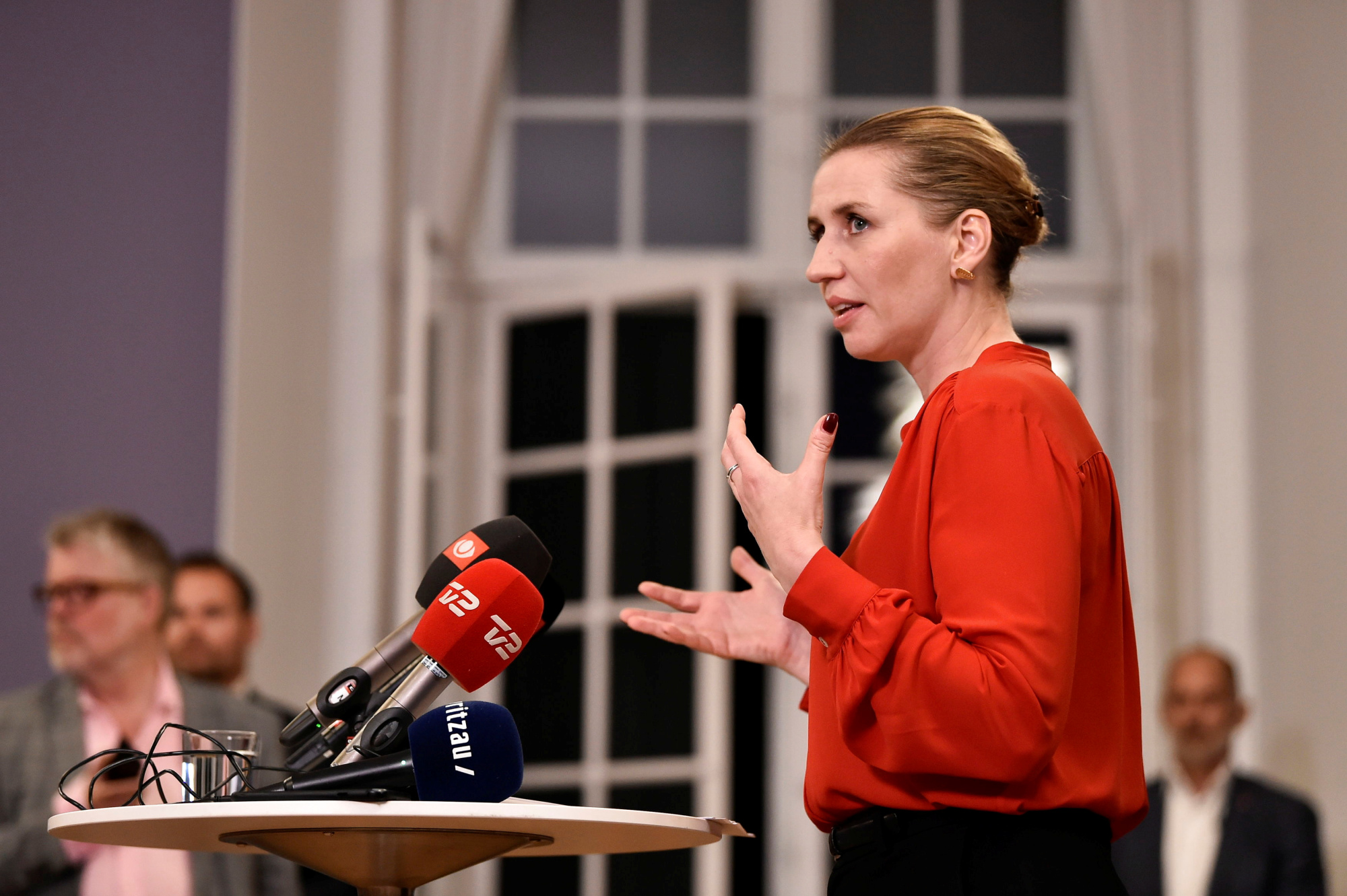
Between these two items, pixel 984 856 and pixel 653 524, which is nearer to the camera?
pixel 984 856

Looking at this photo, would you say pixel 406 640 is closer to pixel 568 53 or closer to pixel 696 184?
pixel 696 184

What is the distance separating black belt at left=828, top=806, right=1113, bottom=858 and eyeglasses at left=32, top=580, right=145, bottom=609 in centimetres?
215

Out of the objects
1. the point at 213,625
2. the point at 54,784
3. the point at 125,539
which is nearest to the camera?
the point at 54,784


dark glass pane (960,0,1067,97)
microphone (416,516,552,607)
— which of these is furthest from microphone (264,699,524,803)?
dark glass pane (960,0,1067,97)

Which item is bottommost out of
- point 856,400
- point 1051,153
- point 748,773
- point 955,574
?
point 748,773

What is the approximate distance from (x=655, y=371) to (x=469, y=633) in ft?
11.0

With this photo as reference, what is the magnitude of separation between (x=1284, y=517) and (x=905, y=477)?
11.4ft

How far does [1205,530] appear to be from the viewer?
4.45 metres

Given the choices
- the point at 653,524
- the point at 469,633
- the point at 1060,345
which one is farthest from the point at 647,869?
the point at 469,633

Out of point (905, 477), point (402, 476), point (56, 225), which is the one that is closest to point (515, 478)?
point (402, 476)

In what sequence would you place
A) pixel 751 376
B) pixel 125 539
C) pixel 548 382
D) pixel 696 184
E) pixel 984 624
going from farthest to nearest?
1. pixel 751 376
2. pixel 696 184
3. pixel 548 382
4. pixel 125 539
5. pixel 984 624

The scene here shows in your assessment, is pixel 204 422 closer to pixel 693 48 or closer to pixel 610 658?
pixel 610 658

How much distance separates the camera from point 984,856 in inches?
48.5

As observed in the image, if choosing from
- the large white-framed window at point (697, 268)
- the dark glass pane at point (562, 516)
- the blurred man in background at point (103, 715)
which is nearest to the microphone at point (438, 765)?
the blurred man in background at point (103, 715)
